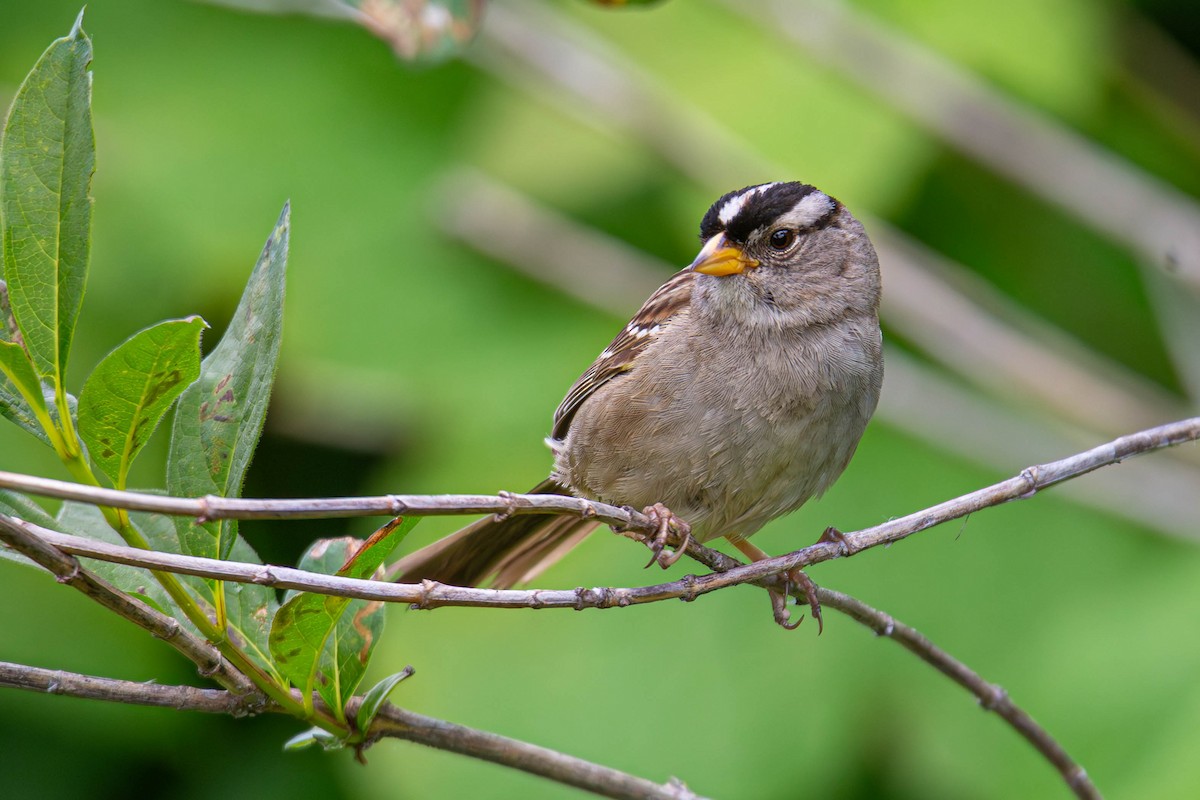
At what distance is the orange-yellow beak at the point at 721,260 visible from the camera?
311 centimetres

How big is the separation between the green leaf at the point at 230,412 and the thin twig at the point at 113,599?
155mm

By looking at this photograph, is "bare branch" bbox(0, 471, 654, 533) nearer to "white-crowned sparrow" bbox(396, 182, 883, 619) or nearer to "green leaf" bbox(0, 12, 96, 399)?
"green leaf" bbox(0, 12, 96, 399)

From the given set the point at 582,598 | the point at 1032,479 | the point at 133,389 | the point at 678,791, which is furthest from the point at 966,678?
the point at 133,389

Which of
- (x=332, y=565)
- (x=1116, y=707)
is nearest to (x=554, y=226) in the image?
(x=1116, y=707)

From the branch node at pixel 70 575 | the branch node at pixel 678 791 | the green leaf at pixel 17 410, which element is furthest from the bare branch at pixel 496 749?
the green leaf at pixel 17 410

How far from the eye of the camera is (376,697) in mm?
1796

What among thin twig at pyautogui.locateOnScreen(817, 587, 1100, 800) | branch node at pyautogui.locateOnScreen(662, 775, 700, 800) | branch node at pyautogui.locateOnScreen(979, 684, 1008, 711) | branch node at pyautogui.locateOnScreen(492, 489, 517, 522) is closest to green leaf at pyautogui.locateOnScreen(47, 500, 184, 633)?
branch node at pyautogui.locateOnScreen(492, 489, 517, 522)

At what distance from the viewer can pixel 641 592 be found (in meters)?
1.87

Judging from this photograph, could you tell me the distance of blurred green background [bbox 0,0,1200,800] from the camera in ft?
12.7

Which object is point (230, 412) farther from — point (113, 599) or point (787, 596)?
point (787, 596)

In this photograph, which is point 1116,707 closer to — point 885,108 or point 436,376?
point 885,108

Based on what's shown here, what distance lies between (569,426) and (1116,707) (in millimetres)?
1824

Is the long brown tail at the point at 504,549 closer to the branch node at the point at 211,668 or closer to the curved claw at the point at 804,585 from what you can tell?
the curved claw at the point at 804,585

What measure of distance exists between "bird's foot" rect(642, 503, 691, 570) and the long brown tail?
0.99 feet
